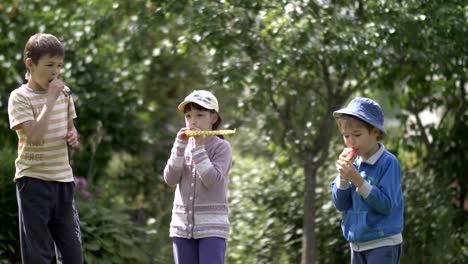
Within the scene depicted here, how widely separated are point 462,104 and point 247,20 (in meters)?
2.13

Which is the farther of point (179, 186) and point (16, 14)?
point (16, 14)

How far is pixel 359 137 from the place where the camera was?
487 centimetres

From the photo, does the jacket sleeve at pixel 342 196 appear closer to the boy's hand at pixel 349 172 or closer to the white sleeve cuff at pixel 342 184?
the white sleeve cuff at pixel 342 184

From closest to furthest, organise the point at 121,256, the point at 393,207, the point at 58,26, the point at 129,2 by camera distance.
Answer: the point at 393,207, the point at 121,256, the point at 129,2, the point at 58,26

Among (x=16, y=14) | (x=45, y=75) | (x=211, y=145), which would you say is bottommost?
(x=211, y=145)

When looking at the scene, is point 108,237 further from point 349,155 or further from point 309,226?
point 349,155

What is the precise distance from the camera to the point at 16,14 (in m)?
9.25

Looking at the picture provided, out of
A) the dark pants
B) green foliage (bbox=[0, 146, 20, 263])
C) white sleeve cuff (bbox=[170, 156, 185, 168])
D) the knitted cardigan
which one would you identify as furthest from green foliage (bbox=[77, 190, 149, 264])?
white sleeve cuff (bbox=[170, 156, 185, 168])

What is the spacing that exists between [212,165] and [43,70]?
1029mm

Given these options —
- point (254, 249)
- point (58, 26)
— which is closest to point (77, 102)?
point (58, 26)

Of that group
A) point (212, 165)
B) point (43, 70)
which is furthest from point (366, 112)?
point (43, 70)

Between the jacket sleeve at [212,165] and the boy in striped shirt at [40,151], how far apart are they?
2.27 ft

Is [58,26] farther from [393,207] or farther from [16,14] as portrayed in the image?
[393,207]

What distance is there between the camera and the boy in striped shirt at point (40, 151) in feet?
16.7
